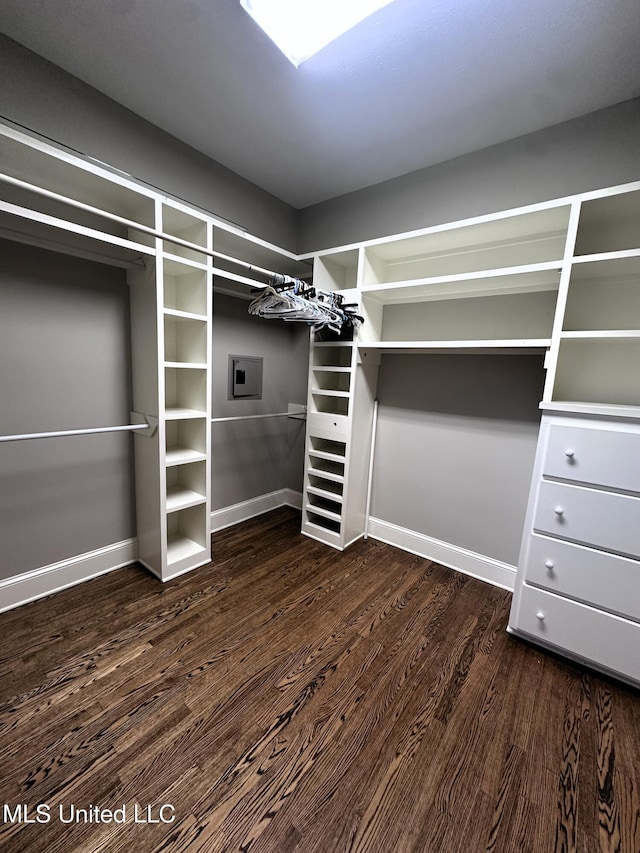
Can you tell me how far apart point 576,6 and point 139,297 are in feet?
7.63

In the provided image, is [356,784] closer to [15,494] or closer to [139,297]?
[15,494]

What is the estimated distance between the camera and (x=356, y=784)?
45.6 inches

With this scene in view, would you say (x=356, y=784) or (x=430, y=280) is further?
(x=430, y=280)

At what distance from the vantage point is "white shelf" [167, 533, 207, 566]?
2217 millimetres

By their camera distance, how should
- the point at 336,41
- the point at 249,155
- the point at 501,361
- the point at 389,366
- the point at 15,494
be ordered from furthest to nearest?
1. the point at 389,366
2. the point at 249,155
3. the point at 501,361
4. the point at 15,494
5. the point at 336,41

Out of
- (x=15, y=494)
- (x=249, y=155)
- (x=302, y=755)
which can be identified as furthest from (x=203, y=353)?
(x=302, y=755)

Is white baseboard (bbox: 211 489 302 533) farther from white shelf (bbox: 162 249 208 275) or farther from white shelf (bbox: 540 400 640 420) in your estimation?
white shelf (bbox: 540 400 640 420)

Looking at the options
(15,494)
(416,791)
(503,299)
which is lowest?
(416,791)

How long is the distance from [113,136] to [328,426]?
216 centimetres

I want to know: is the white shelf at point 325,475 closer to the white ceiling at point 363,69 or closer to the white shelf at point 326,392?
the white shelf at point 326,392

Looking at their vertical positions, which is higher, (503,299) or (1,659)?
(503,299)

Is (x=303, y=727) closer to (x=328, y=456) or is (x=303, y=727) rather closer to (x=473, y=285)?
(x=328, y=456)

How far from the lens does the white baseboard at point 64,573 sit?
1.83 metres

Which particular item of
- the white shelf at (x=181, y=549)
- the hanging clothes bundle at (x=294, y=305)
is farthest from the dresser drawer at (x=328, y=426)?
the white shelf at (x=181, y=549)
